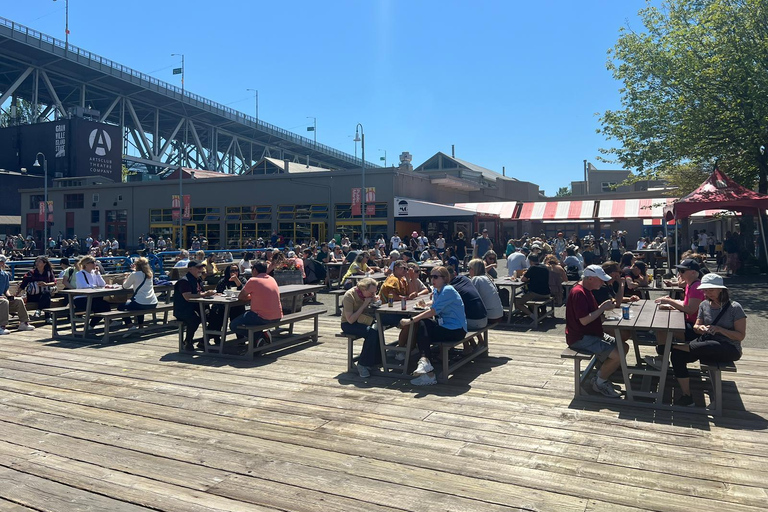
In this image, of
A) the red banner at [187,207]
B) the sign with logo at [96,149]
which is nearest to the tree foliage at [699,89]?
the red banner at [187,207]

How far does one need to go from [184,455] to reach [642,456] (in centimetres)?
341

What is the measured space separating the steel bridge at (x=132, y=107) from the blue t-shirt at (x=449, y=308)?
198 feet

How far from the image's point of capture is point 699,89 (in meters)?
17.3

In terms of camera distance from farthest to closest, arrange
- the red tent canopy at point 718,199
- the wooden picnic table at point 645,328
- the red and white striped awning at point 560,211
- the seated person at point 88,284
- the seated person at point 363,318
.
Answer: the red and white striped awning at point 560,211, the red tent canopy at point 718,199, the seated person at point 88,284, the seated person at point 363,318, the wooden picnic table at point 645,328

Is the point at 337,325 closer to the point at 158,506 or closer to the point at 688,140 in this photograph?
the point at 158,506

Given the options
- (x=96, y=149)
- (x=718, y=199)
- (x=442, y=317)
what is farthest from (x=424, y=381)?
(x=96, y=149)

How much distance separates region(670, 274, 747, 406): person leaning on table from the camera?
15.8 feet

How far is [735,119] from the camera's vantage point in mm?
16812

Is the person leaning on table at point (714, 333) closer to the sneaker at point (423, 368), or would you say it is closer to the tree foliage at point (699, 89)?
the sneaker at point (423, 368)

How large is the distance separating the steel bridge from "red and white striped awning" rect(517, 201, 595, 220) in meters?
46.1

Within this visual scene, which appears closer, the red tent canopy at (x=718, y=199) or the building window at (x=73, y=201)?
the red tent canopy at (x=718, y=199)

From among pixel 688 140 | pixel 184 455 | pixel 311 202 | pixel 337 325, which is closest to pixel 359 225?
pixel 311 202

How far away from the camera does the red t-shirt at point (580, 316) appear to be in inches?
214

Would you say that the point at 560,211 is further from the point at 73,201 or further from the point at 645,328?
the point at 73,201
